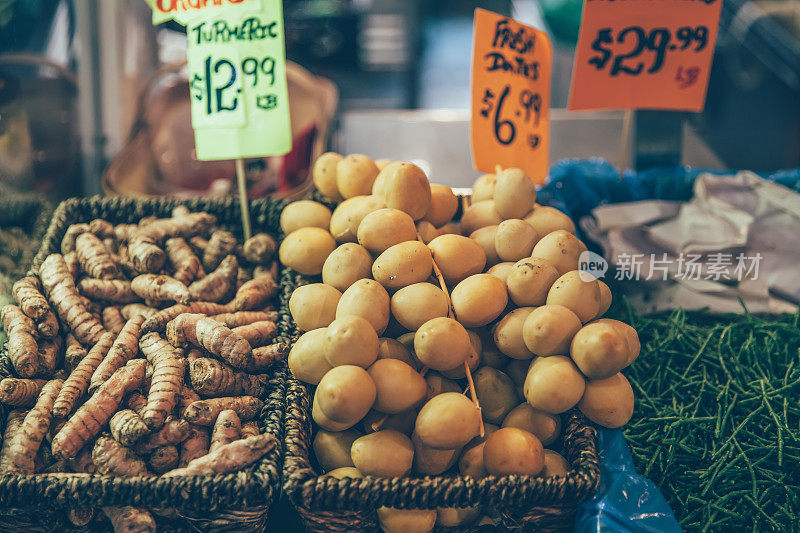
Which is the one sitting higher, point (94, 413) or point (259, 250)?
point (259, 250)

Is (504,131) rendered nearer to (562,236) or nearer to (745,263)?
(562,236)

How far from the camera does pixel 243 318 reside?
1464mm

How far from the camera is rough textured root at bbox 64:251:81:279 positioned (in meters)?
1.52

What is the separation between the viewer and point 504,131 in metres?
1.81

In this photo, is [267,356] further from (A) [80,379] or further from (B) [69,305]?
(B) [69,305]

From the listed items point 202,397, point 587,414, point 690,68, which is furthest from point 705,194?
point 202,397

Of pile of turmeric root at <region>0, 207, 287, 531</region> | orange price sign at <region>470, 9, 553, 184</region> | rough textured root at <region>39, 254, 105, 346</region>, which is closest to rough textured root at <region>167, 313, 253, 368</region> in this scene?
pile of turmeric root at <region>0, 207, 287, 531</region>

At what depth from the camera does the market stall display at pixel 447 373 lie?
1.08m

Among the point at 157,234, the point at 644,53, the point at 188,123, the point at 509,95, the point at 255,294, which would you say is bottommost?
the point at 255,294

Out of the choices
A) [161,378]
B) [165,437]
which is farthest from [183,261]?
[165,437]

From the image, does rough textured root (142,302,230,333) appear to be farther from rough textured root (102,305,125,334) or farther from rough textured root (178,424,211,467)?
rough textured root (178,424,211,467)

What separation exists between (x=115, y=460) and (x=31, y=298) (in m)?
0.54

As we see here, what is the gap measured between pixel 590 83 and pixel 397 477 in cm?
142

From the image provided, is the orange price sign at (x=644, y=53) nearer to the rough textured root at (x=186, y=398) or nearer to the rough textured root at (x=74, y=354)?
the rough textured root at (x=186, y=398)
